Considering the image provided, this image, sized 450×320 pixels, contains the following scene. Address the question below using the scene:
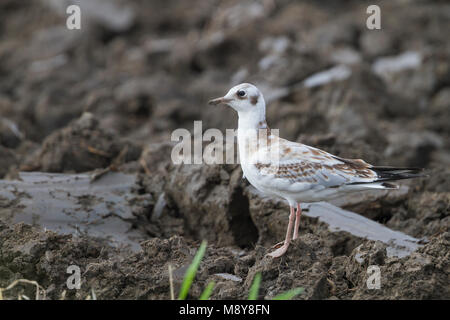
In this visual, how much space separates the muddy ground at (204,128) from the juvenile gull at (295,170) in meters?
0.44

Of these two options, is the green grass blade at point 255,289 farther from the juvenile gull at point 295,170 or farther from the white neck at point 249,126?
the white neck at point 249,126

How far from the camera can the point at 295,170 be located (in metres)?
5.97

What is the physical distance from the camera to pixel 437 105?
14.2 m

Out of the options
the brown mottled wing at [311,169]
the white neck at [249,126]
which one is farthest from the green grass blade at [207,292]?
the white neck at [249,126]

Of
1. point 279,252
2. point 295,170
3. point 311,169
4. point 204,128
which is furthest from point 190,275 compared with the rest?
point 204,128

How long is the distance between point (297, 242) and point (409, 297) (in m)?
1.06

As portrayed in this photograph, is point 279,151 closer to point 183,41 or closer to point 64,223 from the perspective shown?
point 64,223

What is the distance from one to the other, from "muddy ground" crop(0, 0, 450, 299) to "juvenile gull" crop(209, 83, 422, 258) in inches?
17.1

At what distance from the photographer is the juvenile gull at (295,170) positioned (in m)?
5.94

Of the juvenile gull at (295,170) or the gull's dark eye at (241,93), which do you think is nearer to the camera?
the juvenile gull at (295,170)

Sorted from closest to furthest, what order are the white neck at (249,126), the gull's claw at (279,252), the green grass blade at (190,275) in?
the green grass blade at (190,275) < the gull's claw at (279,252) < the white neck at (249,126)

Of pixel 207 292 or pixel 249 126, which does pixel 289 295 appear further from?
pixel 249 126

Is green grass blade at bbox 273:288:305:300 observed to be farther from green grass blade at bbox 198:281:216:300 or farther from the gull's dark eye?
the gull's dark eye

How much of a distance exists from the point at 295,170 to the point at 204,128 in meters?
7.03
